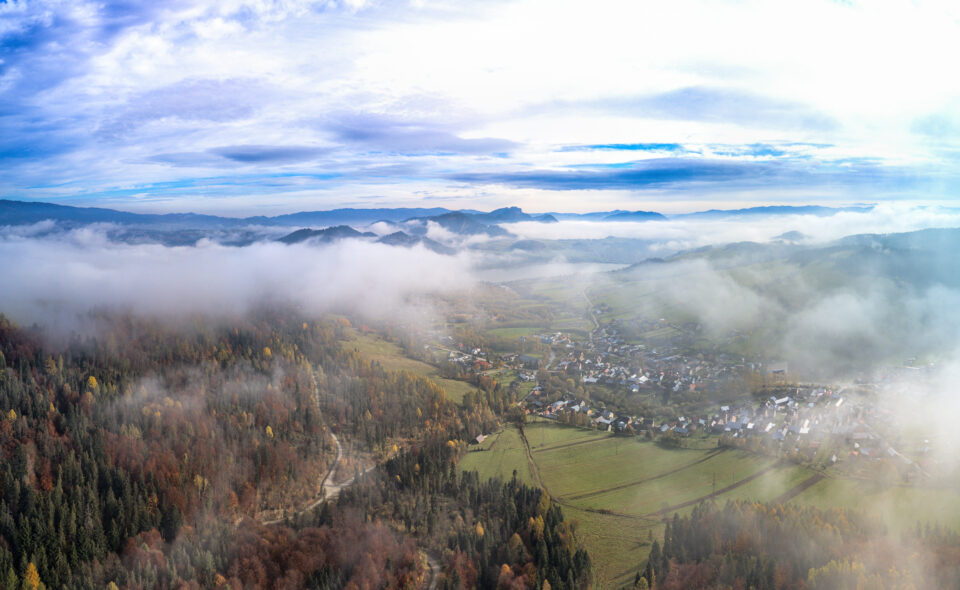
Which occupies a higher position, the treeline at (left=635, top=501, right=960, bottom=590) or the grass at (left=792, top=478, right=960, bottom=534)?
the treeline at (left=635, top=501, right=960, bottom=590)

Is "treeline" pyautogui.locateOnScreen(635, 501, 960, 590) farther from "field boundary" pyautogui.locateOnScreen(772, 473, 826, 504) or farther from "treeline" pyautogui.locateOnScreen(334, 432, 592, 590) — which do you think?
"treeline" pyautogui.locateOnScreen(334, 432, 592, 590)

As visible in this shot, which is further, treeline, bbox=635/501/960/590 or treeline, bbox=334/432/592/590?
treeline, bbox=334/432/592/590

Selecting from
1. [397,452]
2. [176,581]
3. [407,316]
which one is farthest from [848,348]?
[176,581]

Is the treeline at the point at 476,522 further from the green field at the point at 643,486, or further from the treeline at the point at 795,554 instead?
the treeline at the point at 795,554

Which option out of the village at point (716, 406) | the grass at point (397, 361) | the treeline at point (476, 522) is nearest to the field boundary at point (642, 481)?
the village at point (716, 406)

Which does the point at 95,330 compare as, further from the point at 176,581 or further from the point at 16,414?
the point at 176,581

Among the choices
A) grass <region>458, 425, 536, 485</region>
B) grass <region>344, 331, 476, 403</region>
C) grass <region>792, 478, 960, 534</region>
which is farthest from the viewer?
grass <region>344, 331, 476, 403</region>

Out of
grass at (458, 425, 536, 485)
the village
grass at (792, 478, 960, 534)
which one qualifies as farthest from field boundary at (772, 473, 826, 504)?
grass at (458, 425, 536, 485)
